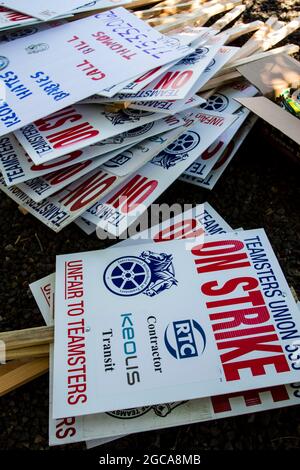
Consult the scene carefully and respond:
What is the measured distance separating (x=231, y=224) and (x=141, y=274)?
458mm

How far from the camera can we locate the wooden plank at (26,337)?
A: 1418mm

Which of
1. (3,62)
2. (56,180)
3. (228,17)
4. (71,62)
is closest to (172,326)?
(56,180)

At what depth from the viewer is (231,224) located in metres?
1.85

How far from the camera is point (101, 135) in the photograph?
1.69m

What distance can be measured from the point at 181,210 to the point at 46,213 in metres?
0.51

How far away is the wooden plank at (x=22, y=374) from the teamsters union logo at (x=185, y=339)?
37cm

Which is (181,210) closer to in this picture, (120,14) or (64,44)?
(64,44)

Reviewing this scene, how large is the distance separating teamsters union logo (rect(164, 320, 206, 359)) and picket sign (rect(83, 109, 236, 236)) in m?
0.39

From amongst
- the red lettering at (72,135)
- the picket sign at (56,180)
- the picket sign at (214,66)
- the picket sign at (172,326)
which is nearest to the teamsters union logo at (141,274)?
the picket sign at (172,326)

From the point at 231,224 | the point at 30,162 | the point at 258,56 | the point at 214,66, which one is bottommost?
the point at 231,224

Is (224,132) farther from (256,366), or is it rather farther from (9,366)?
(9,366)

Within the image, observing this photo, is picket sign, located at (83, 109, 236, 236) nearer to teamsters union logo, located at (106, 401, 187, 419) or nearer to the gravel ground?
the gravel ground

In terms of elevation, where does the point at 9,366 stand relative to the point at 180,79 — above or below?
below

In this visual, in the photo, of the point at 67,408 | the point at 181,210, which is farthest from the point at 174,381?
the point at 181,210
